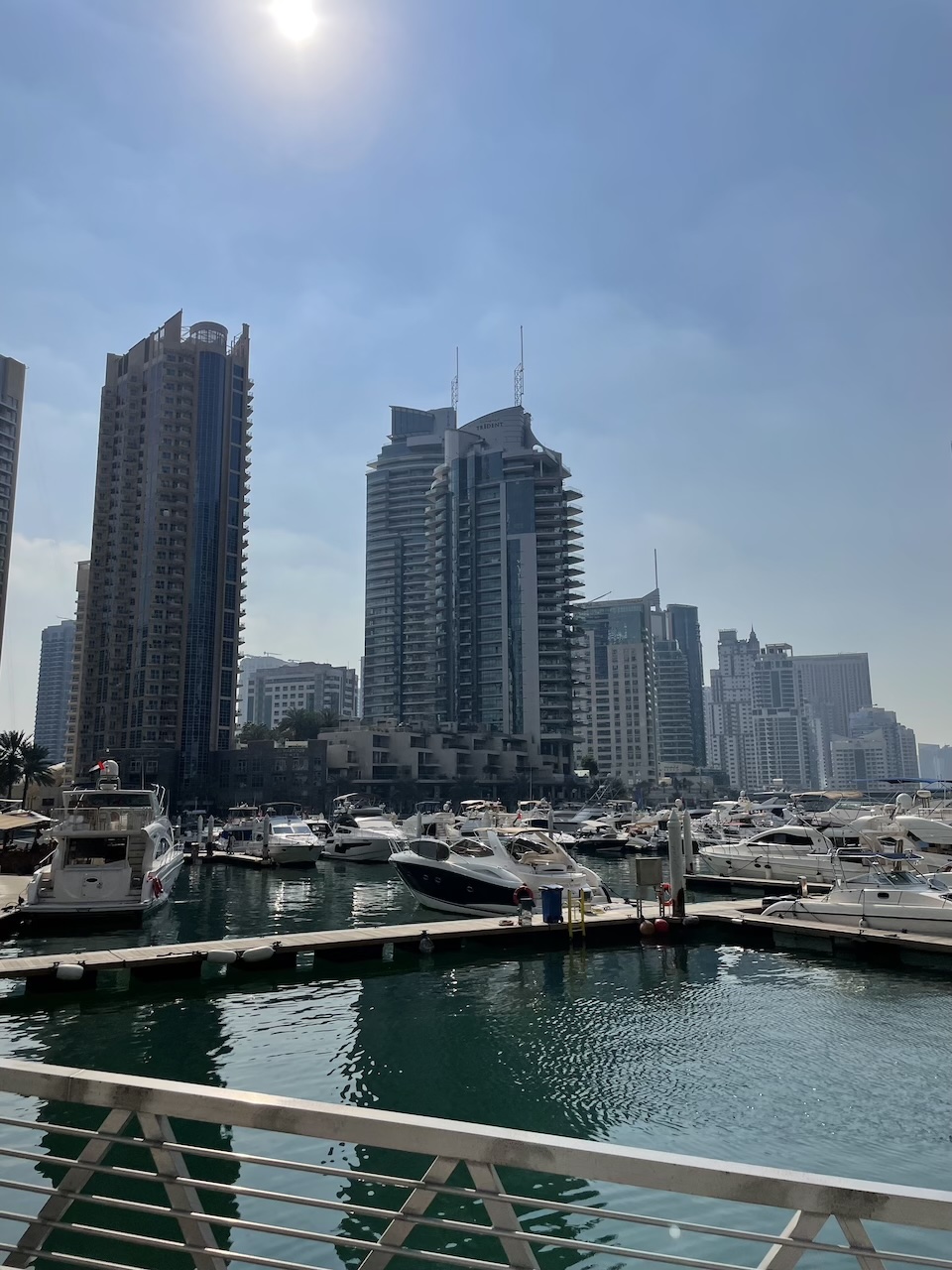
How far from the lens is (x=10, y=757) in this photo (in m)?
87.9

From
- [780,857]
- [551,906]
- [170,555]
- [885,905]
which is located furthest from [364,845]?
[170,555]

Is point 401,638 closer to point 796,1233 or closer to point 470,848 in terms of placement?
point 470,848

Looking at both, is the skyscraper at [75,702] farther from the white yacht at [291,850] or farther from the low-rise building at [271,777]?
the white yacht at [291,850]

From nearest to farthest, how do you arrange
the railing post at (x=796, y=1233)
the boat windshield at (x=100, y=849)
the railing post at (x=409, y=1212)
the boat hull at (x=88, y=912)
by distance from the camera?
the railing post at (x=796, y=1233)
the railing post at (x=409, y=1212)
the boat hull at (x=88, y=912)
the boat windshield at (x=100, y=849)

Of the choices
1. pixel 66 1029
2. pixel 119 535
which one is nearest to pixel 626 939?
→ pixel 66 1029

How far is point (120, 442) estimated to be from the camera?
131 m

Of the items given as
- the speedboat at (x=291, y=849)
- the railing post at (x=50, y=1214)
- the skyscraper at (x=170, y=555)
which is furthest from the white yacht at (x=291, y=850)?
the skyscraper at (x=170, y=555)

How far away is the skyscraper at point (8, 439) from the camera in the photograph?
409ft

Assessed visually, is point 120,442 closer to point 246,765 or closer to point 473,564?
point 246,765

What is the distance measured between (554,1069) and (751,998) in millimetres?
6993

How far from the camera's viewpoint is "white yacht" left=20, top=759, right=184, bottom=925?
2827 cm

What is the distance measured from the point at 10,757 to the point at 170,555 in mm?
42599

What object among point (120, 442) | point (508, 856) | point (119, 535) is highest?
point (120, 442)

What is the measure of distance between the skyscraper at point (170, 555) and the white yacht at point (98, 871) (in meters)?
90.8
